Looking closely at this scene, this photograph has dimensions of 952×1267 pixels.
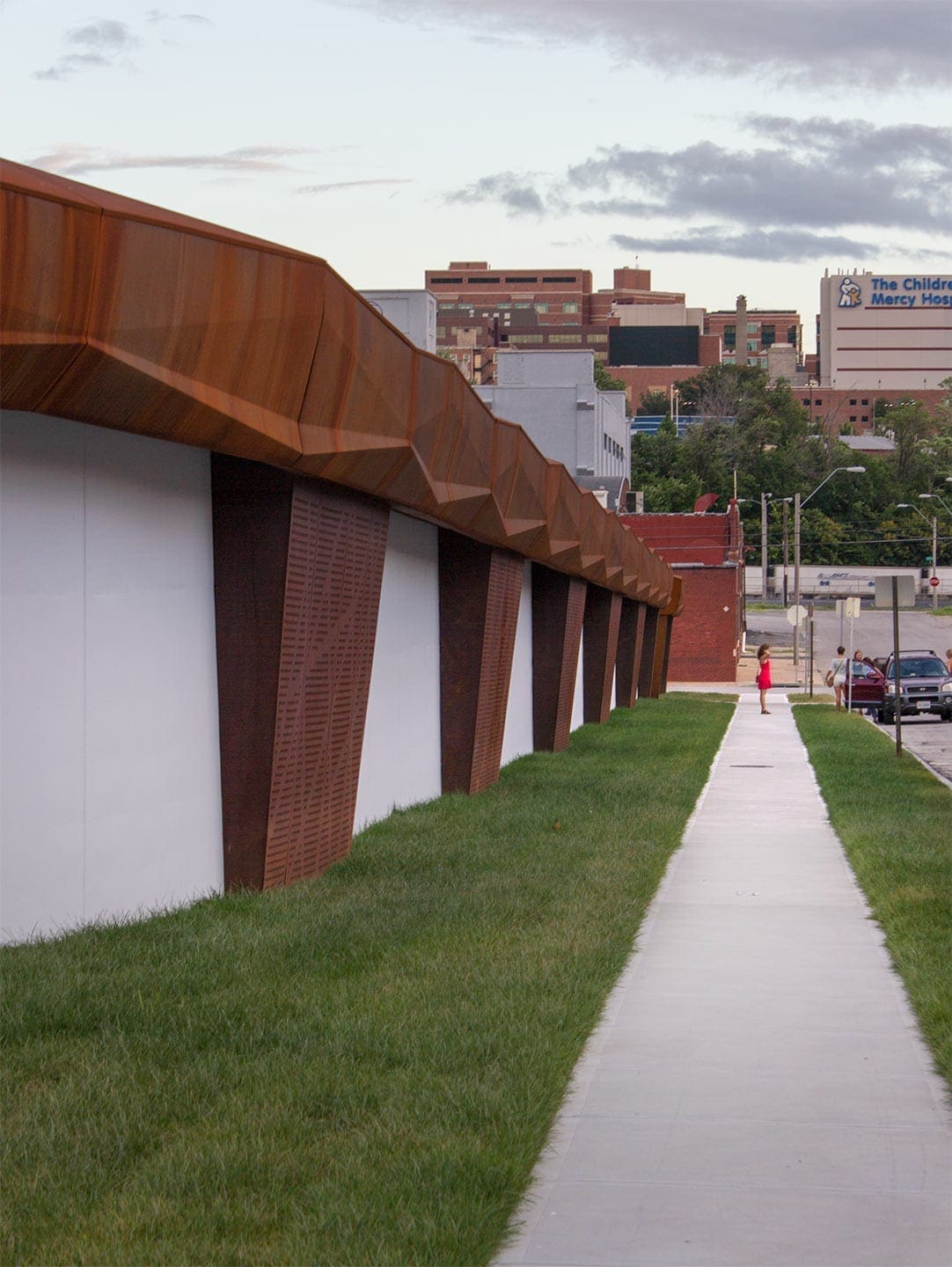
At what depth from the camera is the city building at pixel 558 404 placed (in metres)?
79.6

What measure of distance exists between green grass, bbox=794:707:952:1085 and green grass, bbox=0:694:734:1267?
167 centimetres

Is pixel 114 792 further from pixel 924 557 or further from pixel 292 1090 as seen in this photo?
pixel 924 557

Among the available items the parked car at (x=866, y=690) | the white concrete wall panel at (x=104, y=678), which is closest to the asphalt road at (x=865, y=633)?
the parked car at (x=866, y=690)

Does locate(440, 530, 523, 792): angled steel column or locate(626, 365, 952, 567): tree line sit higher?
locate(626, 365, 952, 567): tree line

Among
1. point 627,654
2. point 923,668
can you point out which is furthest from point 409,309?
point 923,668

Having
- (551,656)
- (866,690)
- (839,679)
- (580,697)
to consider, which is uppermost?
(551,656)

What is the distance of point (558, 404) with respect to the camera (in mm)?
80438

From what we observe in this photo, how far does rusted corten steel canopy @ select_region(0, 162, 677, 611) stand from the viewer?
7972 millimetres

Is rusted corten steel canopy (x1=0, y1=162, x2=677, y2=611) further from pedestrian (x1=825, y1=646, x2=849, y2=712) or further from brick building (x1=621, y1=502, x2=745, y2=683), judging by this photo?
brick building (x1=621, y1=502, x2=745, y2=683)

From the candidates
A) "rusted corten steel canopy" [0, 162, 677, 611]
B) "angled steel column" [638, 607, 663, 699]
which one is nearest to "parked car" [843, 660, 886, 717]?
"angled steel column" [638, 607, 663, 699]

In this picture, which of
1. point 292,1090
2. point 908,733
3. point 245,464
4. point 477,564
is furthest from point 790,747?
point 292,1090

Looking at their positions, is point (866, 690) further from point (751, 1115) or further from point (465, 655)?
point (751, 1115)

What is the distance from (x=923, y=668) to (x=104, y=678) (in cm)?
3473

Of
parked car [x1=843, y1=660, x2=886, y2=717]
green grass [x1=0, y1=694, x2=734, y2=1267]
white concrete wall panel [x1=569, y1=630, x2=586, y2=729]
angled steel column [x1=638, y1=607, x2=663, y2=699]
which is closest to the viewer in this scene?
green grass [x1=0, y1=694, x2=734, y2=1267]
